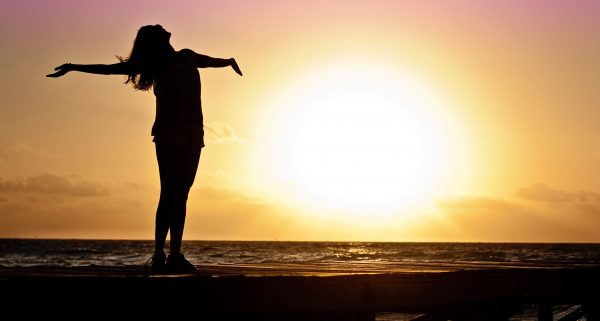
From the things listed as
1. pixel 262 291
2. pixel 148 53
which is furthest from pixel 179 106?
pixel 262 291

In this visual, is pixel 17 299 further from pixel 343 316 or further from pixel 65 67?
pixel 343 316

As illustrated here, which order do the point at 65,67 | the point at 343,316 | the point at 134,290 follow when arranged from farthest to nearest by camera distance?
1. the point at 343,316
2. the point at 65,67
3. the point at 134,290

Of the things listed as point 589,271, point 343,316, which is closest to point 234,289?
point 343,316

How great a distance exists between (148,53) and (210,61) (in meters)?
0.68

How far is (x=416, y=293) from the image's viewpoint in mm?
6758

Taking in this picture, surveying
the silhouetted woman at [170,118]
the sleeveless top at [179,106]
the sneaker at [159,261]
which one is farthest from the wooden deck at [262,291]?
the sleeveless top at [179,106]

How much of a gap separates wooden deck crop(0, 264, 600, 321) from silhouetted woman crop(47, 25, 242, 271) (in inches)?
22.5

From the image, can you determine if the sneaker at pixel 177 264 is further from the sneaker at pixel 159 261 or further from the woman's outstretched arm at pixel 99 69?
the woman's outstretched arm at pixel 99 69

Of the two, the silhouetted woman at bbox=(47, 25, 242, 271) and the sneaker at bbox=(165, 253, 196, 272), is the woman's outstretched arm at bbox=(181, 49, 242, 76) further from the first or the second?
the sneaker at bbox=(165, 253, 196, 272)

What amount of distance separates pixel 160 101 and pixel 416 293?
267 cm

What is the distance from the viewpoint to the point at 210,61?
717 centimetres

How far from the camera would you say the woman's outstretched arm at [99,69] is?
6.36 m

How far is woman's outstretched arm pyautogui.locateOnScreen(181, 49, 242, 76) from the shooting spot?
7000 mm

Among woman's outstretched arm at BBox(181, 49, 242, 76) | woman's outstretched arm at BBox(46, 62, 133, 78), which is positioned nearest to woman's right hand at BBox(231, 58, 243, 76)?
woman's outstretched arm at BBox(181, 49, 242, 76)
